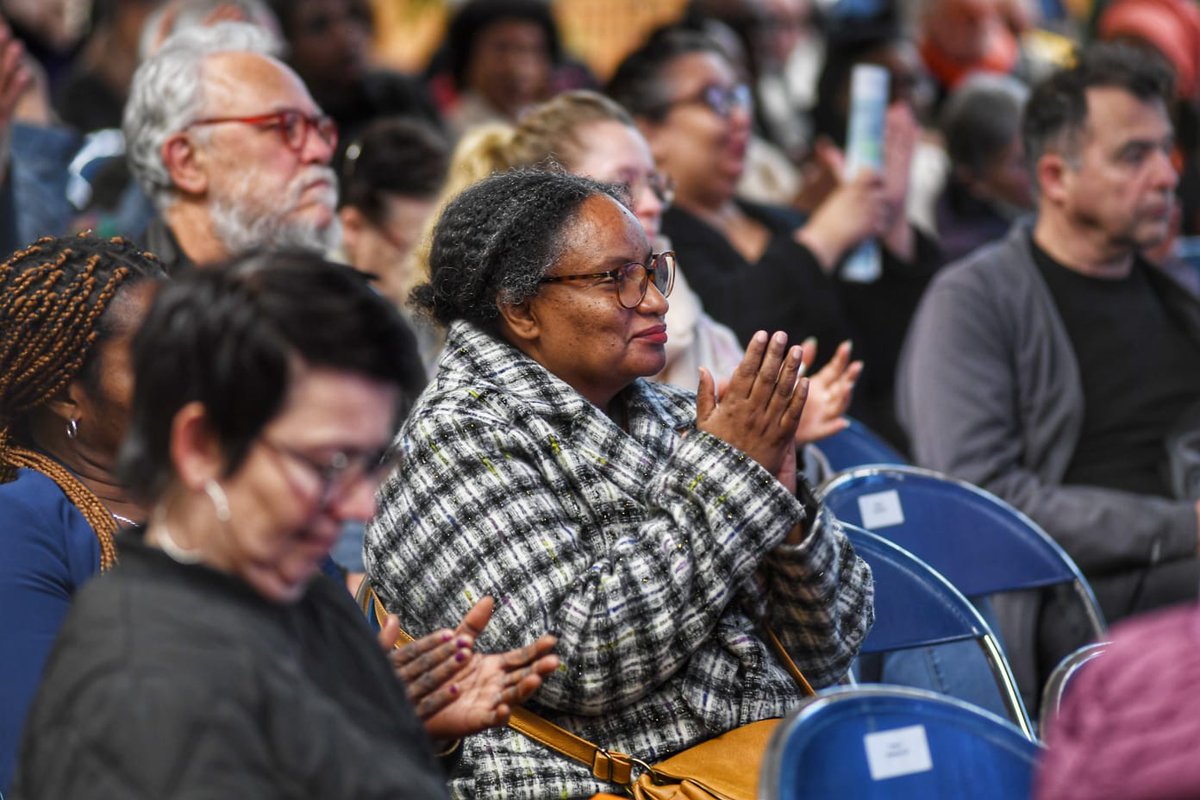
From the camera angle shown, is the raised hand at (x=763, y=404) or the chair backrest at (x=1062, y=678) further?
the chair backrest at (x=1062, y=678)

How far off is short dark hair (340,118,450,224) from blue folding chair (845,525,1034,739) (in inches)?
79.8

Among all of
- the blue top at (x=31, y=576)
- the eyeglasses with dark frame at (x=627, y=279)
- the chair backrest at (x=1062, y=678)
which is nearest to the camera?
the blue top at (x=31, y=576)

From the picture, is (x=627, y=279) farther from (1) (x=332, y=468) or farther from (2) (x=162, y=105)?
(2) (x=162, y=105)

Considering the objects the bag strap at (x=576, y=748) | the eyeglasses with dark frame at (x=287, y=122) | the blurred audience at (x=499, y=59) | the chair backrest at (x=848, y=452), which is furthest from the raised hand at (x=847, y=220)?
the bag strap at (x=576, y=748)

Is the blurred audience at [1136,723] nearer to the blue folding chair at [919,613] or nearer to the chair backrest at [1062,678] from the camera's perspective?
the chair backrest at [1062,678]

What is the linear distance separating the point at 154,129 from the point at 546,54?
294cm

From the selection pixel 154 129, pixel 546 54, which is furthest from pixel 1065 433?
pixel 546 54

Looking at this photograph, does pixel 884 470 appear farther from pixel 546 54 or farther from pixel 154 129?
pixel 546 54

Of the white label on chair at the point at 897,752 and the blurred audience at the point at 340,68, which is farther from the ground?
the white label on chair at the point at 897,752

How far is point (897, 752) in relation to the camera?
210 centimetres

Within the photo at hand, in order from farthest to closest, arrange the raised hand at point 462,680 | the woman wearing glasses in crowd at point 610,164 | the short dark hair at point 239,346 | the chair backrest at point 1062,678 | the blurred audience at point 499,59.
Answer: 1. the blurred audience at point 499,59
2. the woman wearing glasses in crowd at point 610,164
3. the chair backrest at point 1062,678
4. the raised hand at point 462,680
5. the short dark hair at point 239,346

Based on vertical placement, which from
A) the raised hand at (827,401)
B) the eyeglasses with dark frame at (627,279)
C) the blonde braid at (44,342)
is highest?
the eyeglasses with dark frame at (627,279)

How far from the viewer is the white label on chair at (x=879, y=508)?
323cm

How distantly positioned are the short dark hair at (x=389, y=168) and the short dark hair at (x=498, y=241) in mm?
1695
